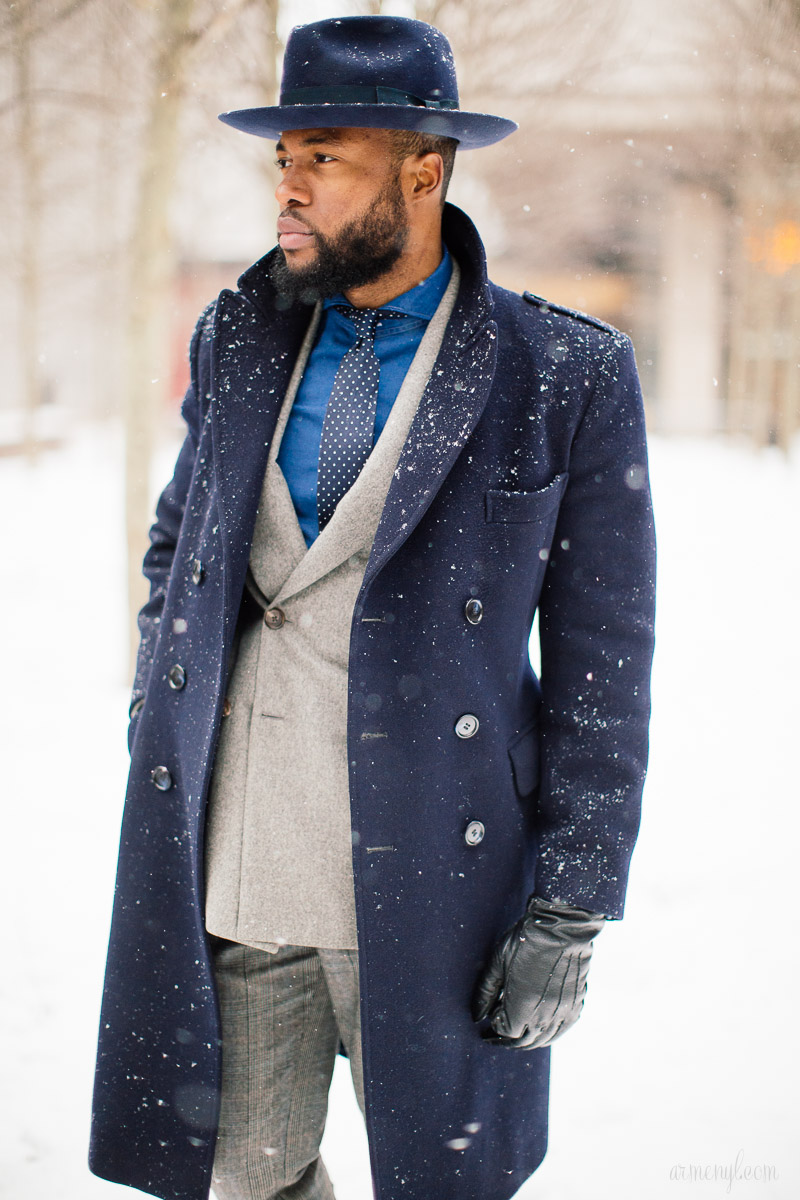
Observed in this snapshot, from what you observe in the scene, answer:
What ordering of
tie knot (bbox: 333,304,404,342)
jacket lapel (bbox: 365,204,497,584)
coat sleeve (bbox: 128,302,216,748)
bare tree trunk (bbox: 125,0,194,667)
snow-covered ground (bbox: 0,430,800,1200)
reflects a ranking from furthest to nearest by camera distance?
bare tree trunk (bbox: 125,0,194,667) < snow-covered ground (bbox: 0,430,800,1200) < coat sleeve (bbox: 128,302,216,748) < tie knot (bbox: 333,304,404,342) < jacket lapel (bbox: 365,204,497,584)

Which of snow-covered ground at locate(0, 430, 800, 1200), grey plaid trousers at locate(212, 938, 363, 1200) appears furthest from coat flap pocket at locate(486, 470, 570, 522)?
snow-covered ground at locate(0, 430, 800, 1200)

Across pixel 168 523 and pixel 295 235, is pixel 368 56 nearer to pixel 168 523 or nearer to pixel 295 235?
pixel 295 235

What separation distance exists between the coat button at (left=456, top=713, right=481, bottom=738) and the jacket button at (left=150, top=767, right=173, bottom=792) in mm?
547

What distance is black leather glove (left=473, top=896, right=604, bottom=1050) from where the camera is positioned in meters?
1.43

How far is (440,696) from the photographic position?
1.45 metres

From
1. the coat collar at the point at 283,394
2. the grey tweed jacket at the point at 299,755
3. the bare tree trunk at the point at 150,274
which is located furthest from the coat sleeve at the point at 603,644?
the bare tree trunk at the point at 150,274

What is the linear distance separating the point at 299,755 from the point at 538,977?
0.54 m

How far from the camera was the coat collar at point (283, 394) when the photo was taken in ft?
4.51

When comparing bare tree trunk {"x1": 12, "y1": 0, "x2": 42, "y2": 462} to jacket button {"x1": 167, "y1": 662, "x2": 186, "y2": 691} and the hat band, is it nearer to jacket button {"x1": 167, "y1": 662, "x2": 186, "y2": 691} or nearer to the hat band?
the hat band

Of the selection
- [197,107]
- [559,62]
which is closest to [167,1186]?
[197,107]

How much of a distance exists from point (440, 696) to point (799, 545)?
7052 millimetres

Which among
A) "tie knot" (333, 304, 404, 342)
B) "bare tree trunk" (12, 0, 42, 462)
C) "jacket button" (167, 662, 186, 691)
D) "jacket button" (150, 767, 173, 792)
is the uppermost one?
"bare tree trunk" (12, 0, 42, 462)

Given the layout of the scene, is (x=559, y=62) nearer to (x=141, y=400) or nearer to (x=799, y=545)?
(x=141, y=400)

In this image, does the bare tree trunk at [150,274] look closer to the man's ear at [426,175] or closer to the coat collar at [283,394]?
the coat collar at [283,394]
